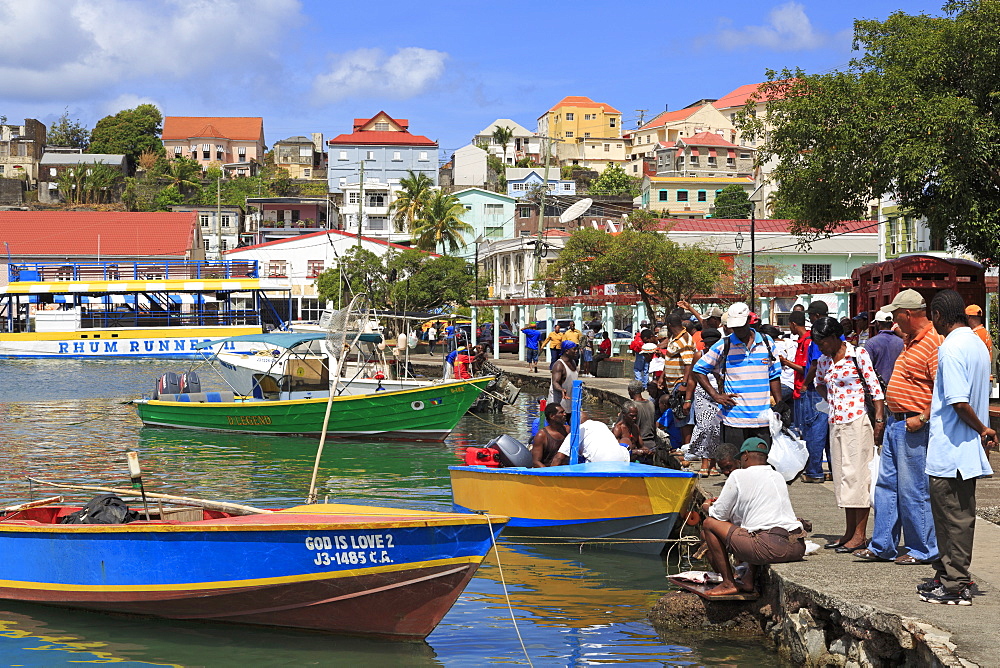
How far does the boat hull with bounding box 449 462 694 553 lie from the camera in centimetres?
1094

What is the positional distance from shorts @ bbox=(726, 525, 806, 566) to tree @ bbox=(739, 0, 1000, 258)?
10921mm

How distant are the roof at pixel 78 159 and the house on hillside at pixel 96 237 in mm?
30532

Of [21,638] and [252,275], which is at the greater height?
[252,275]

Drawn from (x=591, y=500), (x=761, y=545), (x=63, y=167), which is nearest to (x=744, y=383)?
(x=591, y=500)

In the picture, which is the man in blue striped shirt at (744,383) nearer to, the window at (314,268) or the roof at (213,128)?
the window at (314,268)

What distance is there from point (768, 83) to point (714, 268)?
18835 millimetres

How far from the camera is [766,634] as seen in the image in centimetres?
855

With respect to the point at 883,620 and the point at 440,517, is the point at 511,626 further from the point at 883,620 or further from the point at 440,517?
the point at 883,620

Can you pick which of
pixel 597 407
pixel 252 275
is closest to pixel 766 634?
pixel 597 407

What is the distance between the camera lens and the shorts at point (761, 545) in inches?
324

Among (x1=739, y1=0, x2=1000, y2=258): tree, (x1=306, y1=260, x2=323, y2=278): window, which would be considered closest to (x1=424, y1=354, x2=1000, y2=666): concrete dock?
(x1=739, y1=0, x2=1000, y2=258): tree

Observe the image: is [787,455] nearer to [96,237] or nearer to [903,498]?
[903,498]

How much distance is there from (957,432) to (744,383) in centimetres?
397

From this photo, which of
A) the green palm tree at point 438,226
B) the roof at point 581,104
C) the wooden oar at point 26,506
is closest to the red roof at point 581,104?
the roof at point 581,104
